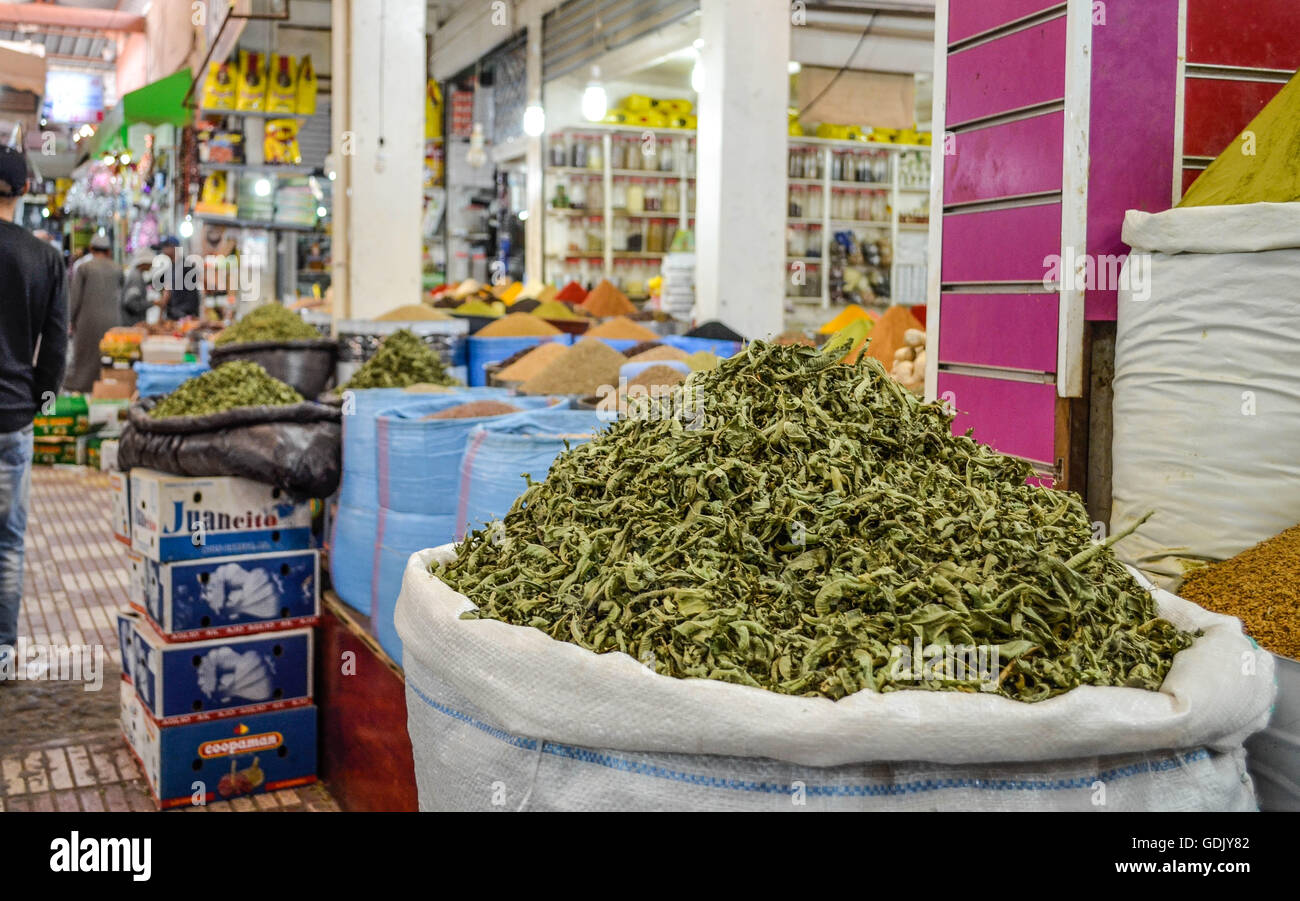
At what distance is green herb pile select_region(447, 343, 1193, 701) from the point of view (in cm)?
112

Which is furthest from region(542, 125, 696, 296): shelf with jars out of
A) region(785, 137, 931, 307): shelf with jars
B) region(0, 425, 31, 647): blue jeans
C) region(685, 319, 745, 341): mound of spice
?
Answer: region(0, 425, 31, 647): blue jeans

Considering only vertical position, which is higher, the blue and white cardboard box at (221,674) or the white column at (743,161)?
the white column at (743,161)

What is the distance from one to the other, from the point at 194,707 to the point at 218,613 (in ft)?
0.71

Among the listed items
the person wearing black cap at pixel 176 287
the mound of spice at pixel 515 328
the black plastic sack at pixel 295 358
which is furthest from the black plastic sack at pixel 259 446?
the person wearing black cap at pixel 176 287

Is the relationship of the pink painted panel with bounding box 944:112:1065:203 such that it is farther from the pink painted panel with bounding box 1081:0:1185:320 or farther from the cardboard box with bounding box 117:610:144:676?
the cardboard box with bounding box 117:610:144:676

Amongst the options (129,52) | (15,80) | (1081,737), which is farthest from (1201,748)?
(129,52)

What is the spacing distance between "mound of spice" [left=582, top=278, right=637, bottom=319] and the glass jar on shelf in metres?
2.62

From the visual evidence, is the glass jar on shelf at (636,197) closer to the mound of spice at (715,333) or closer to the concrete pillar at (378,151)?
the concrete pillar at (378,151)

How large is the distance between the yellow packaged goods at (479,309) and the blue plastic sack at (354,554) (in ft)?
10.9

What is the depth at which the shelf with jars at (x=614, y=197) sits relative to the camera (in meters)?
9.52

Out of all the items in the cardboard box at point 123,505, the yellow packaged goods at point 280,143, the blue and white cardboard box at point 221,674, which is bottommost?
the blue and white cardboard box at point 221,674

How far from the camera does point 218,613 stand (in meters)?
2.72

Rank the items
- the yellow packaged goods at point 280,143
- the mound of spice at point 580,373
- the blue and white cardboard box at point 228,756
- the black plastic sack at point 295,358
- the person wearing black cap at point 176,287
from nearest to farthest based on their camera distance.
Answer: the blue and white cardboard box at point 228,756 < the mound of spice at point 580,373 < the black plastic sack at point 295,358 < the yellow packaged goods at point 280,143 < the person wearing black cap at point 176,287
